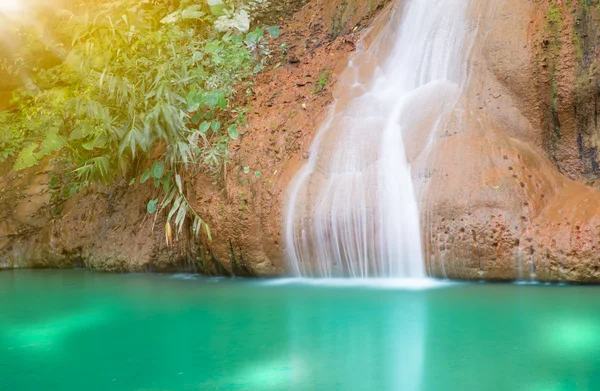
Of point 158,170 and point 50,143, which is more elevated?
point 50,143

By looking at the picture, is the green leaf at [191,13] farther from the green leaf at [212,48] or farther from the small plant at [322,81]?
the small plant at [322,81]

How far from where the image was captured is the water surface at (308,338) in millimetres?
3471

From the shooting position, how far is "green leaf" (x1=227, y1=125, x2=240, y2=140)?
739 cm

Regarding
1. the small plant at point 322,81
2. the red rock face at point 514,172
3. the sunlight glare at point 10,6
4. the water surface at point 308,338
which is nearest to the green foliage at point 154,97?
the small plant at point 322,81

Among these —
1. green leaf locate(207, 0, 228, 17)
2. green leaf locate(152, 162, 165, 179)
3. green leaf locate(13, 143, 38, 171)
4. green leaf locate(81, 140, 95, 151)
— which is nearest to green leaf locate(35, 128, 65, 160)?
green leaf locate(13, 143, 38, 171)

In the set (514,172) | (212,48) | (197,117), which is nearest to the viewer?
(514,172)

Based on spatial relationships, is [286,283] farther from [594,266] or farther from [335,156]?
[594,266]

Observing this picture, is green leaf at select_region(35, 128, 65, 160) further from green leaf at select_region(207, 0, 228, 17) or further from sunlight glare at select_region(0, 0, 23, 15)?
sunlight glare at select_region(0, 0, 23, 15)

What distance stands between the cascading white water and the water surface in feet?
1.25

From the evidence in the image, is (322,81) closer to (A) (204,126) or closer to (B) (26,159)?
(A) (204,126)

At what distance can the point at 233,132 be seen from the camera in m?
7.41

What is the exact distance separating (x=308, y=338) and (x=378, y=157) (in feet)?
9.48

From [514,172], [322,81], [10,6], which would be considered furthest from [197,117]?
[10,6]

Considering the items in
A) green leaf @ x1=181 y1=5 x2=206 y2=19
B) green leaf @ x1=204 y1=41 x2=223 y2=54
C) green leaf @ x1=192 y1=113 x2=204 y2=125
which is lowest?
green leaf @ x1=192 y1=113 x2=204 y2=125
